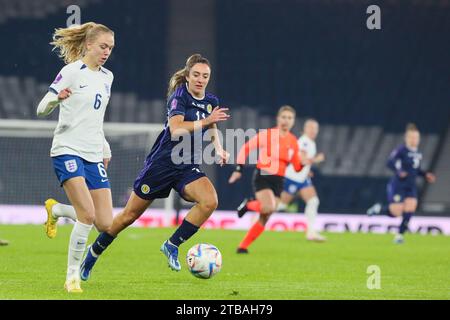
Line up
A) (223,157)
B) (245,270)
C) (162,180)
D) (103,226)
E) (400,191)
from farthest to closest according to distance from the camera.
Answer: (400,191)
(245,270)
(223,157)
(162,180)
(103,226)

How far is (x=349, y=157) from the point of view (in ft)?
86.5

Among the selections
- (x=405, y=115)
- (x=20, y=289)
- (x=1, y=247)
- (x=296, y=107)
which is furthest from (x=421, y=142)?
(x=20, y=289)

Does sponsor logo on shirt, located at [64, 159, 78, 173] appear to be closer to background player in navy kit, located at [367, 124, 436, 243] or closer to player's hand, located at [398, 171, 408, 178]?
background player in navy kit, located at [367, 124, 436, 243]

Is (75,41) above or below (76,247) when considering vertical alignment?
above

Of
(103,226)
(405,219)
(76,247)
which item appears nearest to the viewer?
(76,247)

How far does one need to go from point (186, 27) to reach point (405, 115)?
657 cm

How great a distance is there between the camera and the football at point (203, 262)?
920 centimetres

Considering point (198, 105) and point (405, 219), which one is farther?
point (405, 219)

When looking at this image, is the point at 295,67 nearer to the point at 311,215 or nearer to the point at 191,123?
the point at 311,215

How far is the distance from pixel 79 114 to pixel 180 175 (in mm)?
1367

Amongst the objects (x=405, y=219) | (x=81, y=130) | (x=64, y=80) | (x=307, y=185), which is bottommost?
(x=405, y=219)

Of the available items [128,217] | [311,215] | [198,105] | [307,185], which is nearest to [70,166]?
[128,217]

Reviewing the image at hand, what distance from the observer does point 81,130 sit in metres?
8.45

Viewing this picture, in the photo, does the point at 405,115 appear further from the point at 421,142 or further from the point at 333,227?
the point at 333,227
